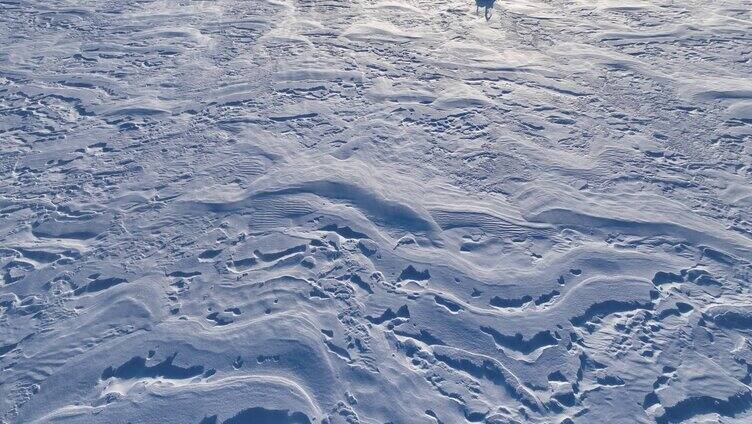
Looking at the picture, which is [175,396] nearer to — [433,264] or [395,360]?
[395,360]

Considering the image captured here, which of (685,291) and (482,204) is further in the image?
(482,204)

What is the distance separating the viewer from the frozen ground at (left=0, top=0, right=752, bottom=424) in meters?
2.40

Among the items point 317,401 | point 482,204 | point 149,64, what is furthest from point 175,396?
point 149,64

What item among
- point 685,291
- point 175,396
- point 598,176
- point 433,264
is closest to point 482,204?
point 433,264

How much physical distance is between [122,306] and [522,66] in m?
3.31

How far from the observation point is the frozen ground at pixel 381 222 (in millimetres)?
2400

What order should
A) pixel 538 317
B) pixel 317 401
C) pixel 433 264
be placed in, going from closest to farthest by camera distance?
pixel 317 401 < pixel 538 317 < pixel 433 264

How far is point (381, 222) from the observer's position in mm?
3123

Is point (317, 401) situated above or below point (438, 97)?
below

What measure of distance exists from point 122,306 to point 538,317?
6.50ft

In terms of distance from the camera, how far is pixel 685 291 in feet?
9.00

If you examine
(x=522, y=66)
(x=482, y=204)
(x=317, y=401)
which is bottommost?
(x=317, y=401)

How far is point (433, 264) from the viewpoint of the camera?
2.89 meters

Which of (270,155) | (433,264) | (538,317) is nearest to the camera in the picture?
(538,317)
